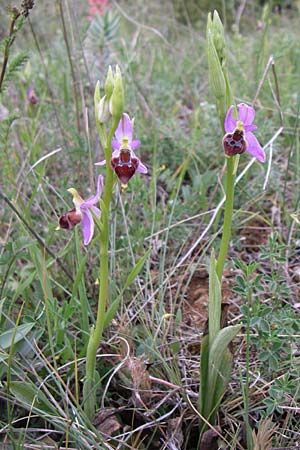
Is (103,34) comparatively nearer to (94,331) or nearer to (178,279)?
(178,279)

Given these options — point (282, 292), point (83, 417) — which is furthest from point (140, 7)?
point (83, 417)

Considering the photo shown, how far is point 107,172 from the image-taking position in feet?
3.56

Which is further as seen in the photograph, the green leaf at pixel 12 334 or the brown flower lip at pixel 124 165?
the green leaf at pixel 12 334

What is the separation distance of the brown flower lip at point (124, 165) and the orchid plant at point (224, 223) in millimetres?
194

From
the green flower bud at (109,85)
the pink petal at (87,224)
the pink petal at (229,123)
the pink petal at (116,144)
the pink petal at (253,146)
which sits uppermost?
the green flower bud at (109,85)

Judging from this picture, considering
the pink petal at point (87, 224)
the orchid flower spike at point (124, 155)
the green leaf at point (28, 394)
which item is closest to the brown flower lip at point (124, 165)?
the orchid flower spike at point (124, 155)

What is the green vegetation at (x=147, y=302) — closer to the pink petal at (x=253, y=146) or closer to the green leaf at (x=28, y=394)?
the green leaf at (x=28, y=394)

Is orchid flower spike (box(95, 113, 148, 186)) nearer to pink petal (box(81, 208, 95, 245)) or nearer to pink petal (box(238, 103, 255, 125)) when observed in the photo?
pink petal (box(81, 208, 95, 245))

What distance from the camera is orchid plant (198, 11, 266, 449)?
1.08 meters

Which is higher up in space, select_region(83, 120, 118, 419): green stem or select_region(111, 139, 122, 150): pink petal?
select_region(111, 139, 122, 150): pink petal

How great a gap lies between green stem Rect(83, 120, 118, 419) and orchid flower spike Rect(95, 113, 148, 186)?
19mm

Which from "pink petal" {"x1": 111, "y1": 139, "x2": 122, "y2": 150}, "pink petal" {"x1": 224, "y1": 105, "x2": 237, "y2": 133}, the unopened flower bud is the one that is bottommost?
"pink petal" {"x1": 111, "y1": 139, "x2": 122, "y2": 150}

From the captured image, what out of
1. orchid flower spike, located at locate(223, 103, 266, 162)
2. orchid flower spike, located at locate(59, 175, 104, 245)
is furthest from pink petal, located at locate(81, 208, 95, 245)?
orchid flower spike, located at locate(223, 103, 266, 162)

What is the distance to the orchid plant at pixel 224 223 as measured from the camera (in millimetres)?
1085
